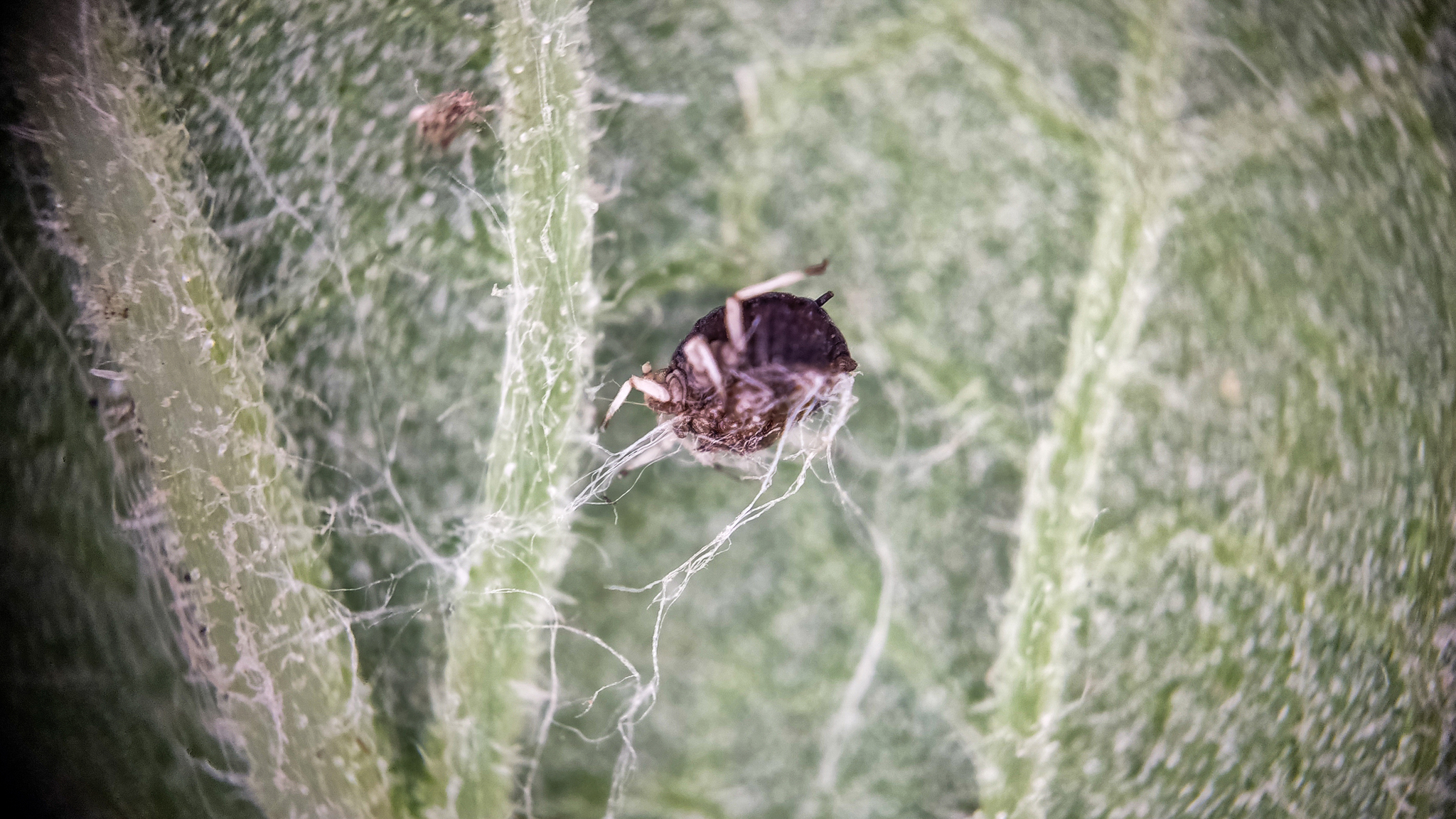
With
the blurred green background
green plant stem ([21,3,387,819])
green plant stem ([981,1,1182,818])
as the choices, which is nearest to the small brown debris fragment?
the blurred green background

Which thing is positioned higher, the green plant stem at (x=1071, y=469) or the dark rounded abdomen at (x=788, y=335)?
the dark rounded abdomen at (x=788, y=335)

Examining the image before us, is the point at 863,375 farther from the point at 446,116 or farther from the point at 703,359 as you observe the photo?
the point at 446,116

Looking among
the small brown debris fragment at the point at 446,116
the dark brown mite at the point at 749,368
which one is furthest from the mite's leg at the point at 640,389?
the small brown debris fragment at the point at 446,116

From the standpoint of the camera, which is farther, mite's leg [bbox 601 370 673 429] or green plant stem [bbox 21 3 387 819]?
green plant stem [bbox 21 3 387 819]

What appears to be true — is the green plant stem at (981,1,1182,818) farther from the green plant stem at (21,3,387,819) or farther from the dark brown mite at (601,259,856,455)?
the green plant stem at (21,3,387,819)

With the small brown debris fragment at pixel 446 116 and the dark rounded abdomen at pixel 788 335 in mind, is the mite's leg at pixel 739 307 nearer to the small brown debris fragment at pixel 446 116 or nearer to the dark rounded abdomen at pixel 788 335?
the dark rounded abdomen at pixel 788 335

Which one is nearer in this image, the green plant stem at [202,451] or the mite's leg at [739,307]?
the mite's leg at [739,307]

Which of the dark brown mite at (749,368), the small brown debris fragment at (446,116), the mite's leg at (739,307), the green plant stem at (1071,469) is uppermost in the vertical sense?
the small brown debris fragment at (446,116)

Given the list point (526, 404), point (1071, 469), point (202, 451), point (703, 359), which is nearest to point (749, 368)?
point (703, 359)
